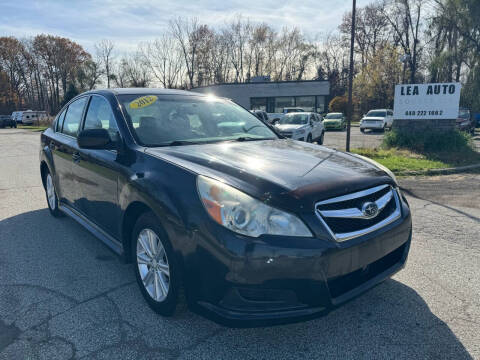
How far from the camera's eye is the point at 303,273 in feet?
6.98

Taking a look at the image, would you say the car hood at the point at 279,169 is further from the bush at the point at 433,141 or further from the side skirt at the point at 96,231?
the bush at the point at 433,141

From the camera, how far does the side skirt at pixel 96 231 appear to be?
10.7ft

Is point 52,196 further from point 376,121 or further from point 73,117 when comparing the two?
point 376,121

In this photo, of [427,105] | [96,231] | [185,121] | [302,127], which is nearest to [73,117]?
[96,231]

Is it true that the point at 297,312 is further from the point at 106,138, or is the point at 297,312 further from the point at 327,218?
the point at 106,138

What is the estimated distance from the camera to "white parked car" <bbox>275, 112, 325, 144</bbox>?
14.9 meters

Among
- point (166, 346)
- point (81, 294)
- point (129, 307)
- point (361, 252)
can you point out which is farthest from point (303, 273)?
point (81, 294)

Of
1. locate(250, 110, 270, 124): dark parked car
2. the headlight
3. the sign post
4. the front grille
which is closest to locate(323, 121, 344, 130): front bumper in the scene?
the sign post

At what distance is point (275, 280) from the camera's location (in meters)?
2.12

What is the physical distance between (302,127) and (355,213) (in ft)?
43.3

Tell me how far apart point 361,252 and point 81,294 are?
237 cm

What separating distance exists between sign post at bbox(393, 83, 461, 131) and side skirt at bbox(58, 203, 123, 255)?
11294 mm

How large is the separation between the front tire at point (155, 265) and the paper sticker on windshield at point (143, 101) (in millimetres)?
1246

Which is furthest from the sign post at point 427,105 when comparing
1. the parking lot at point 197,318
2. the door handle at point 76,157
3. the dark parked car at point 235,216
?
the door handle at point 76,157
